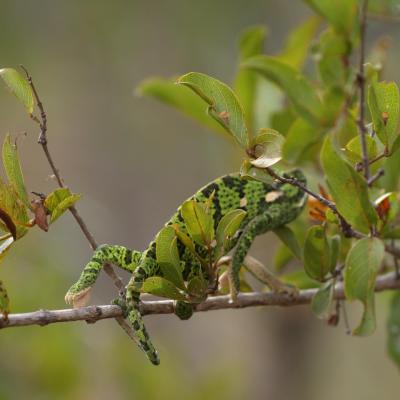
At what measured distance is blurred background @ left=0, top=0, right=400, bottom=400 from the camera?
4.38 metres

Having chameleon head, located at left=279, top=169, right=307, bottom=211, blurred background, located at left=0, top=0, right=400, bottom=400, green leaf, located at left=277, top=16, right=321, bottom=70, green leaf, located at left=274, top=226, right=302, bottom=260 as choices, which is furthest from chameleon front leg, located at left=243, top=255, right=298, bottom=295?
blurred background, located at left=0, top=0, right=400, bottom=400

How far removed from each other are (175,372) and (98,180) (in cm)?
428

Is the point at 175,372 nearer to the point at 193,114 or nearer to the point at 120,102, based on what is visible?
the point at 193,114

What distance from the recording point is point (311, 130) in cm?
271

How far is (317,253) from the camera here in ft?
7.93

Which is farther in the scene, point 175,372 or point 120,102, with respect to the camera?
point 120,102

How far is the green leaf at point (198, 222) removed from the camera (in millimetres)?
2021

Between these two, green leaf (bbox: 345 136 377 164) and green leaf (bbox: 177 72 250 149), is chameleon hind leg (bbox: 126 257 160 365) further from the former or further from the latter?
green leaf (bbox: 345 136 377 164)

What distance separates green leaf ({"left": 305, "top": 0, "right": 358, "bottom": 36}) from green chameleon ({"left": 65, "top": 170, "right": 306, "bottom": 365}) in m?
0.58

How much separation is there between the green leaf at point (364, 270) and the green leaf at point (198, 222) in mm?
394

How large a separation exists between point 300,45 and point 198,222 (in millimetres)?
1653

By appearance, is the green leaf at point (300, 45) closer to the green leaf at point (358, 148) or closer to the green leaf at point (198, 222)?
the green leaf at point (358, 148)

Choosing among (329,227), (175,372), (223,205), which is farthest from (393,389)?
(223,205)

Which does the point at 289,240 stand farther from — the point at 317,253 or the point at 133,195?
the point at 133,195
